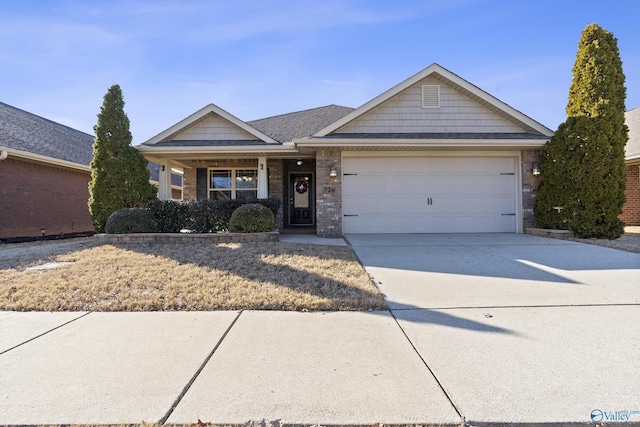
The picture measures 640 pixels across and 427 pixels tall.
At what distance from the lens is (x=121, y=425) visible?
1933 mm

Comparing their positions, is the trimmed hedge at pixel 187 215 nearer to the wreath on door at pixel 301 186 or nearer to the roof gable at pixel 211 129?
the roof gable at pixel 211 129

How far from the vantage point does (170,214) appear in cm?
902

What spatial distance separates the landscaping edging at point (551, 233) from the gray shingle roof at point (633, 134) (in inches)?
234

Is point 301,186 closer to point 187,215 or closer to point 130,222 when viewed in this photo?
point 187,215

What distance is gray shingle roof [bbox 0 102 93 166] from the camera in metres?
11.1

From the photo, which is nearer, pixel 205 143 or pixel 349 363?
pixel 349 363

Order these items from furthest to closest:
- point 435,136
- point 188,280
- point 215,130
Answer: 1. point 215,130
2. point 435,136
3. point 188,280

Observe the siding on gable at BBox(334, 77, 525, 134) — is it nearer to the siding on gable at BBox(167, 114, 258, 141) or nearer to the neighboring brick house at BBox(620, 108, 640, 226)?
the siding on gable at BBox(167, 114, 258, 141)

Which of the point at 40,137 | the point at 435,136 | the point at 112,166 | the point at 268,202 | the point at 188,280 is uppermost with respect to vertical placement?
the point at 40,137

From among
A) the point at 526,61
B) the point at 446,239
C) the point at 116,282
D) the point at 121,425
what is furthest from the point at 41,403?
the point at 526,61

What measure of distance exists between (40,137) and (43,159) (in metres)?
2.21

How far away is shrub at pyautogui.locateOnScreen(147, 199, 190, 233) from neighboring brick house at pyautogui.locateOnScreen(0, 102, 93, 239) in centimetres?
518

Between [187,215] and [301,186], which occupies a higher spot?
[301,186]

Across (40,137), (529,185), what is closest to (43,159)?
(40,137)
